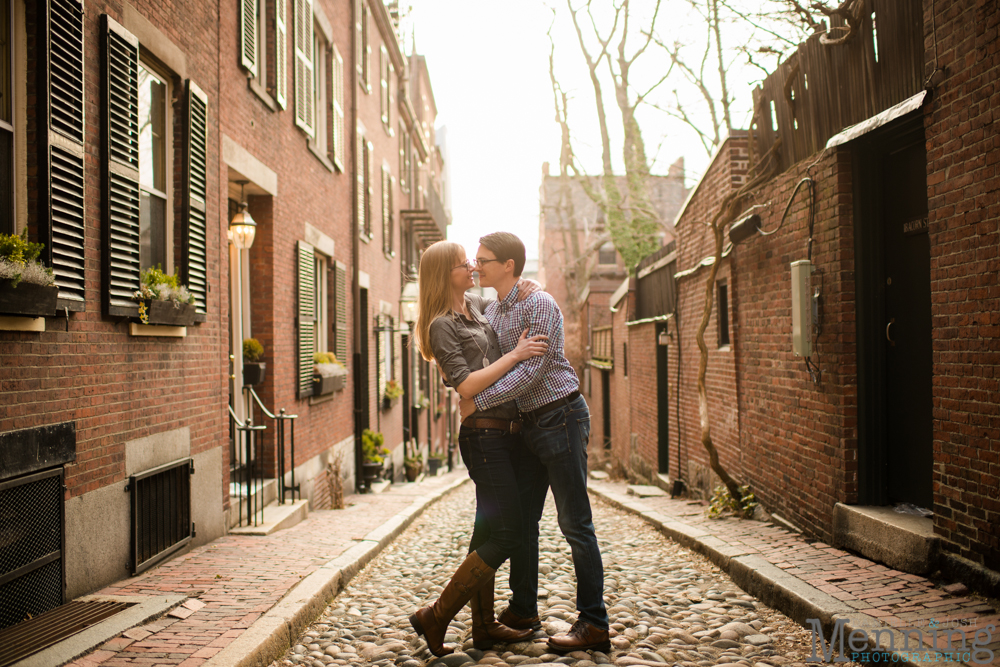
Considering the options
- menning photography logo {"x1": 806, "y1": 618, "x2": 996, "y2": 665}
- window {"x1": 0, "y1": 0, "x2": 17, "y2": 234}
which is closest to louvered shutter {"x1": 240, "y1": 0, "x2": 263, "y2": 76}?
window {"x1": 0, "y1": 0, "x2": 17, "y2": 234}

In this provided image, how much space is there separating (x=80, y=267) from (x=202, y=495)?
2.47 meters

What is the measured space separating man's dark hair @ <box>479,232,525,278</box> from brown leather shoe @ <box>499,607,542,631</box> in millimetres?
1770

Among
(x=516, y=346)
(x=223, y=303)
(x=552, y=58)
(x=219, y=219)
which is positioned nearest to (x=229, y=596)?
(x=516, y=346)

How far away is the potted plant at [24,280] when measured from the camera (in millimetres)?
3559

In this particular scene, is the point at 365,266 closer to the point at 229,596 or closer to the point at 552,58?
the point at 229,596

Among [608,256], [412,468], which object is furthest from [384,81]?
[608,256]

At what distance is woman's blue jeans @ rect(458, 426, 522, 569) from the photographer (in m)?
3.49

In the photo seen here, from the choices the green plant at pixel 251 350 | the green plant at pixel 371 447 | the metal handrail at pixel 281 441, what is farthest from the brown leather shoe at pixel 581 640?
the green plant at pixel 371 447

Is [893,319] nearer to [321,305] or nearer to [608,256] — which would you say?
[321,305]

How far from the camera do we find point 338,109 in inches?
471

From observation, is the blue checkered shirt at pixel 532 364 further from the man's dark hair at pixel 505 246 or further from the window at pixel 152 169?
the window at pixel 152 169

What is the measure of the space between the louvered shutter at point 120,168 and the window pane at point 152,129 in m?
0.30

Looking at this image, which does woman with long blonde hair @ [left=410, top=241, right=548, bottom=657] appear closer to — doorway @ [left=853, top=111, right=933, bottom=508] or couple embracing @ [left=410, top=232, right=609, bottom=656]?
couple embracing @ [left=410, top=232, right=609, bottom=656]

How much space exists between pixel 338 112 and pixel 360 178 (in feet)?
5.76
